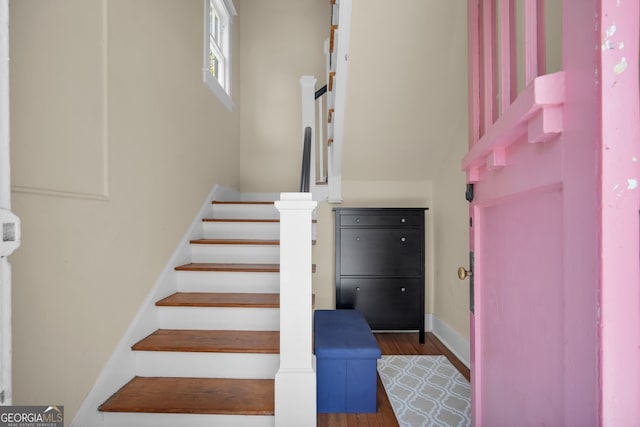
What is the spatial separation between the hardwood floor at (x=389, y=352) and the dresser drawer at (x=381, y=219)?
99 centimetres

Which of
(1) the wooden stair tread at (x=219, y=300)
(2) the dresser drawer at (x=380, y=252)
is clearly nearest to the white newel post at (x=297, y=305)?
(1) the wooden stair tread at (x=219, y=300)

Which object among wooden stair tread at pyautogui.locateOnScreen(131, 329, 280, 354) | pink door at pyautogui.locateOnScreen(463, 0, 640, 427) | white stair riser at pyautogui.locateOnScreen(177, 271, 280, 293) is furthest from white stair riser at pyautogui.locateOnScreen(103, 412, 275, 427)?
pink door at pyautogui.locateOnScreen(463, 0, 640, 427)

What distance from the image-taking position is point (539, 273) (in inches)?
27.9

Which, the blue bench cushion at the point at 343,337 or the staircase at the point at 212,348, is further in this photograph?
the blue bench cushion at the point at 343,337

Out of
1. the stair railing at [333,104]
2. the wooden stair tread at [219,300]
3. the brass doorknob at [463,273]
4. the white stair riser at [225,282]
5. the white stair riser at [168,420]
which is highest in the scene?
the stair railing at [333,104]

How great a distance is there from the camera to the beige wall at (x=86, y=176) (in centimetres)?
101

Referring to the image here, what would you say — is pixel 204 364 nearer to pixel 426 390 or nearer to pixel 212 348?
pixel 212 348

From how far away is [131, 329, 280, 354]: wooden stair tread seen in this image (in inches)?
61.3

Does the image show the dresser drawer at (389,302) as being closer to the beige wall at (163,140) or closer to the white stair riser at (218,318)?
the beige wall at (163,140)

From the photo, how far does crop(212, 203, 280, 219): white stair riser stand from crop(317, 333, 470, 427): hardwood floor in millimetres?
1443

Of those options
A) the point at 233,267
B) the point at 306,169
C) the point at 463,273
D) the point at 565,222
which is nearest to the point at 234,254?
the point at 233,267

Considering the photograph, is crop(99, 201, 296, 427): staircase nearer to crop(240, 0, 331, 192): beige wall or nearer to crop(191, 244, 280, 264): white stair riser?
crop(191, 244, 280, 264): white stair riser

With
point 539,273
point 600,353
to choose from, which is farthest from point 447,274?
point 600,353

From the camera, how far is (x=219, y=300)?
1.84m
